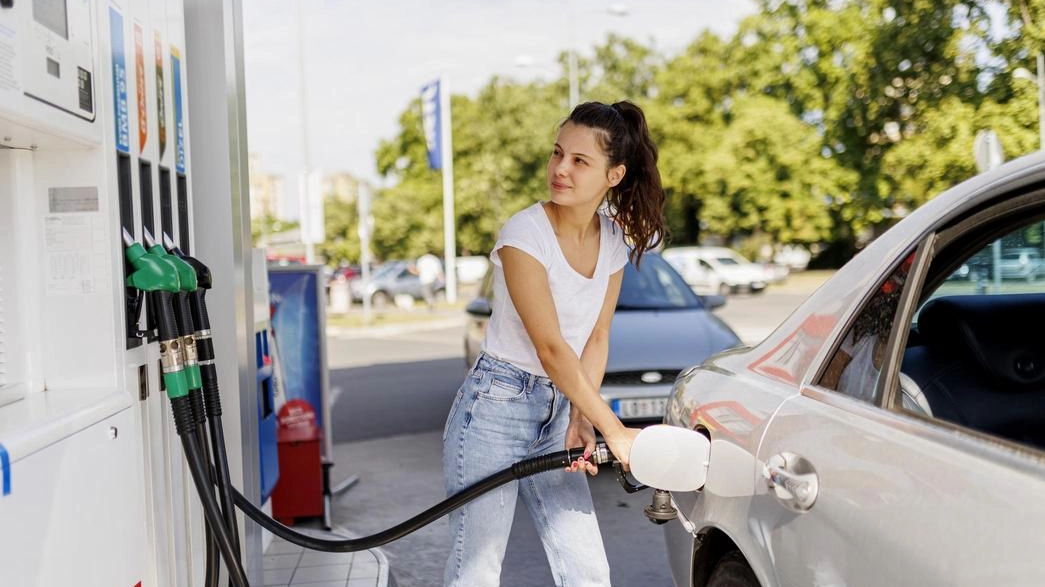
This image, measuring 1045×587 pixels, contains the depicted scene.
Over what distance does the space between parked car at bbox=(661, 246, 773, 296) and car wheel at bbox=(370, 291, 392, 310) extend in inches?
438

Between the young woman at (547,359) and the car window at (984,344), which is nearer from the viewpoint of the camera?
the car window at (984,344)

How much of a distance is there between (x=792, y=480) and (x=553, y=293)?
917 mm

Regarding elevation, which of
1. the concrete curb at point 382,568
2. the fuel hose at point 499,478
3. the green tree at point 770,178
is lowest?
the concrete curb at point 382,568

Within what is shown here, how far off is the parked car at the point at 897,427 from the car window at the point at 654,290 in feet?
17.5

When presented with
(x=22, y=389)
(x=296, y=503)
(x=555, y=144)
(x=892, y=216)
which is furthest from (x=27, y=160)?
(x=892, y=216)

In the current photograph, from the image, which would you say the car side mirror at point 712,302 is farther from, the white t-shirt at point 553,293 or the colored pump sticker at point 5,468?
the colored pump sticker at point 5,468

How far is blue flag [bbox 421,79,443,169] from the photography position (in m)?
32.0

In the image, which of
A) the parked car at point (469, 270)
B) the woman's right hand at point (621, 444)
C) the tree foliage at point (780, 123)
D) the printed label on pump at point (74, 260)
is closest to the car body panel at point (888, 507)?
the woman's right hand at point (621, 444)

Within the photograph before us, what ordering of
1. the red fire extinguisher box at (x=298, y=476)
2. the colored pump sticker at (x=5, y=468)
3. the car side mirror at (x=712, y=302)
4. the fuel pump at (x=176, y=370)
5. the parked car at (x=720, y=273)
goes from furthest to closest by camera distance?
the parked car at (x=720, y=273), the car side mirror at (x=712, y=302), the red fire extinguisher box at (x=298, y=476), the fuel pump at (x=176, y=370), the colored pump sticker at (x=5, y=468)

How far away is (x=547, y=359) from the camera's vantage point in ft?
9.14

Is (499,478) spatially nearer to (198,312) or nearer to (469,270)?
(198,312)

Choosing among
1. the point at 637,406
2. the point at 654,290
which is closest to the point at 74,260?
the point at 637,406

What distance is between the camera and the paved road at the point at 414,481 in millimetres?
5391

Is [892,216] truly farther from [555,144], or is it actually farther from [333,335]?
[555,144]
